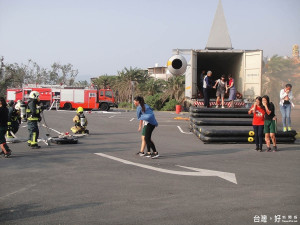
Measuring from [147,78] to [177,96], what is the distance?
14645 millimetres

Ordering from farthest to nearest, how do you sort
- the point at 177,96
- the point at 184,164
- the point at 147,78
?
the point at 147,78 < the point at 177,96 < the point at 184,164

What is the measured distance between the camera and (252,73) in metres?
13.8

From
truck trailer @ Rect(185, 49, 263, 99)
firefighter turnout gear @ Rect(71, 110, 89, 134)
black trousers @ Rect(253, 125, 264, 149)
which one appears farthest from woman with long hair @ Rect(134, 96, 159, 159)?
truck trailer @ Rect(185, 49, 263, 99)

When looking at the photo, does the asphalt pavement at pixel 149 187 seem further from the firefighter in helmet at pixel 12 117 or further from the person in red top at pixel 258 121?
the firefighter in helmet at pixel 12 117

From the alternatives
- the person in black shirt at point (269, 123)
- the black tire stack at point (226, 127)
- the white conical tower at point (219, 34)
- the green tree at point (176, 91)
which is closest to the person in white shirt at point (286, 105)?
the black tire stack at point (226, 127)

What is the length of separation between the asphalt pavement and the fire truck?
26591 millimetres

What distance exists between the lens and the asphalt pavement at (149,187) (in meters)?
4.04

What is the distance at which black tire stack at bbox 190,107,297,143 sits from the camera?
35.2 ft

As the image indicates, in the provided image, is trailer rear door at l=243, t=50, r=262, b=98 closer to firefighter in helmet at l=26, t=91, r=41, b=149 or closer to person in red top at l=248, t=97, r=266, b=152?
person in red top at l=248, t=97, r=266, b=152

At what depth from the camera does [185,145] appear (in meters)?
10.6

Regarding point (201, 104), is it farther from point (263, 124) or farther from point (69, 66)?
point (69, 66)

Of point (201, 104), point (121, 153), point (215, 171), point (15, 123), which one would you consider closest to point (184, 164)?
point (215, 171)

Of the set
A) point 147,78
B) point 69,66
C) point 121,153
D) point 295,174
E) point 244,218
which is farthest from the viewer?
point 69,66

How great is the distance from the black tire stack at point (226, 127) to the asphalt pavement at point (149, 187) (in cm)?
158
